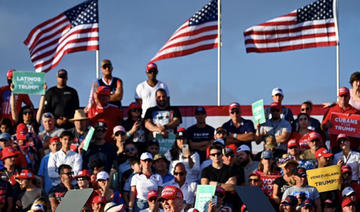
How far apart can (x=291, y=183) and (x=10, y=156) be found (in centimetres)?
505

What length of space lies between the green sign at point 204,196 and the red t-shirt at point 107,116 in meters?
3.42

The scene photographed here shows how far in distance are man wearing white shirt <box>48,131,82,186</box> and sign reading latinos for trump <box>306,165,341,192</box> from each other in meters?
4.13

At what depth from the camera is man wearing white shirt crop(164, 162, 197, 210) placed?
1133 centimetres

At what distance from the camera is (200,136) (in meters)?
12.9

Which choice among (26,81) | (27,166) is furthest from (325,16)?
(27,166)

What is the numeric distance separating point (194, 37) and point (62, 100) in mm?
5488

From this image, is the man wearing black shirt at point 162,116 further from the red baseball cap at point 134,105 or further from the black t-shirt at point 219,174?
the black t-shirt at point 219,174

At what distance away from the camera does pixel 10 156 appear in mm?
11688

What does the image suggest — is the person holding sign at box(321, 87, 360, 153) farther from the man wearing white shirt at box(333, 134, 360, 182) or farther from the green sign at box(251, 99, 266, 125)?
the green sign at box(251, 99, 266, 125)

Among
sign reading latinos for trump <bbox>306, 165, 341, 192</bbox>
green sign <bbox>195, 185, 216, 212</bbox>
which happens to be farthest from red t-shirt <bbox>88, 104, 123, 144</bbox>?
sign reading latinos for trump <bbox>306, 165, 341, 192</bbox>

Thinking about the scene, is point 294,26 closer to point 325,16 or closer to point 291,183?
point 325,16

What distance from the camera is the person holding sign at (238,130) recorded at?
12891 mm

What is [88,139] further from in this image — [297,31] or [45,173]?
[297,31]

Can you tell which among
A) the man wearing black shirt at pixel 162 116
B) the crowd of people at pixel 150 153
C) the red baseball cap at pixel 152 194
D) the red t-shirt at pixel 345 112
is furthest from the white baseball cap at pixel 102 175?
the red t-shirt at pixel 345 112
